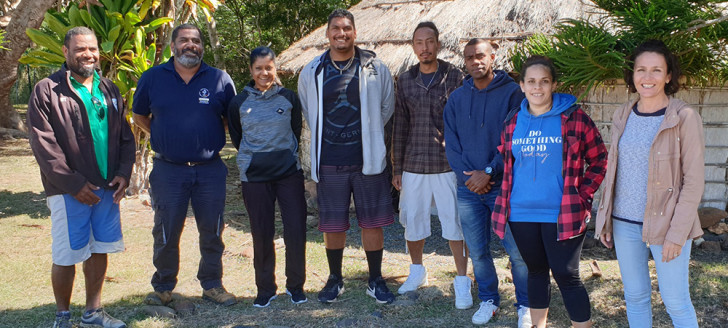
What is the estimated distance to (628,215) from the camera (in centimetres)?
284

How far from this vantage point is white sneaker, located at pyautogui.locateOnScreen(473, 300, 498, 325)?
382cm

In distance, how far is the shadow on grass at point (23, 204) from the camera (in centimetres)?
745

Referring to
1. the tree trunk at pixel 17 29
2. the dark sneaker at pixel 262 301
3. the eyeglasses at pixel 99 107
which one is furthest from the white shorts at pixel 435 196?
the tree trunk at pixel 17 29

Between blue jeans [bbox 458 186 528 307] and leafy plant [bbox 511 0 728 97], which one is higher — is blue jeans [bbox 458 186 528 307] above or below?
below

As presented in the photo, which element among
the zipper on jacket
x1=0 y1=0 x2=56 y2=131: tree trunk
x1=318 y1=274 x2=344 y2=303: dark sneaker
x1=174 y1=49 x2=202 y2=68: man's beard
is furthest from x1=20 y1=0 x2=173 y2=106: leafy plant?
the zipper on jacket

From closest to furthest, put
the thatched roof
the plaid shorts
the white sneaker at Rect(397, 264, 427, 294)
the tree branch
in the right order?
the tree branch < the plaid shorts < the white sneaker at Rect(397, 264, 427, 294) < the thatched roof

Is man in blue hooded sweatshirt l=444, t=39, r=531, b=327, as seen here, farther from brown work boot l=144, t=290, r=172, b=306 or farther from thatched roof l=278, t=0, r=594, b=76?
thatched roof l=278, t=0, r=594, b=76

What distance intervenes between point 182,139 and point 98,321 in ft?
4.12

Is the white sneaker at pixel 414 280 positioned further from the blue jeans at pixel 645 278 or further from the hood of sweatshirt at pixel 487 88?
the blue jeans at pixel 645 278

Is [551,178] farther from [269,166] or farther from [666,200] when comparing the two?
[269,166]

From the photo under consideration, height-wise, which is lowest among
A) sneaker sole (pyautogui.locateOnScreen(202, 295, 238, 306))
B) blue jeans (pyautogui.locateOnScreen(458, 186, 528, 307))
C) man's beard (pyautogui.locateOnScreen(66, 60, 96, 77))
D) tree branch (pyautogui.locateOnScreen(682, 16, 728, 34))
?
sneaker sole (pyautogui.locateOnScreen(202, 295, 238, 306))

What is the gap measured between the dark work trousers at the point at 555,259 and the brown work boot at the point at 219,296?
6.99ft

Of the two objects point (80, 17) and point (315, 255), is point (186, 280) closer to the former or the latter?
point (315, 255)

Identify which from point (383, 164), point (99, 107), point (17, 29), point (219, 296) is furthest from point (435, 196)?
point (17, 29)
